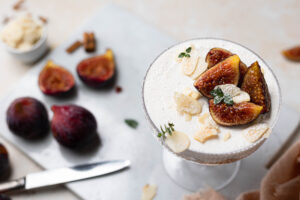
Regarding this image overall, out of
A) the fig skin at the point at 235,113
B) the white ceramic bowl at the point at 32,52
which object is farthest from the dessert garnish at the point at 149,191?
the white ceramic bowl at the point at 32,52

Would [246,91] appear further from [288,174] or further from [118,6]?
[118,6]

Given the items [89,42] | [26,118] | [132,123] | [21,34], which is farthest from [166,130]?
[21,34]

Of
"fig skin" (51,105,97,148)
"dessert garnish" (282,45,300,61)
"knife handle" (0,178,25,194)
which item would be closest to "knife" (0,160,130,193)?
"knife handle" (0,178,25,194)

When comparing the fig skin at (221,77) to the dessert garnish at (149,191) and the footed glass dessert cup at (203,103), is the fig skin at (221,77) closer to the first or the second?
the footed glass dessert cup at (203,103)

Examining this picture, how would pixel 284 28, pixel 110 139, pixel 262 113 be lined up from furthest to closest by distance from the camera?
1. pixel 284 28
2. pixel 110 139
3. pixel 262 113

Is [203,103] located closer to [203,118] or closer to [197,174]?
[203,118]

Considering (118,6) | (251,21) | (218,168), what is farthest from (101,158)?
(251,21)
